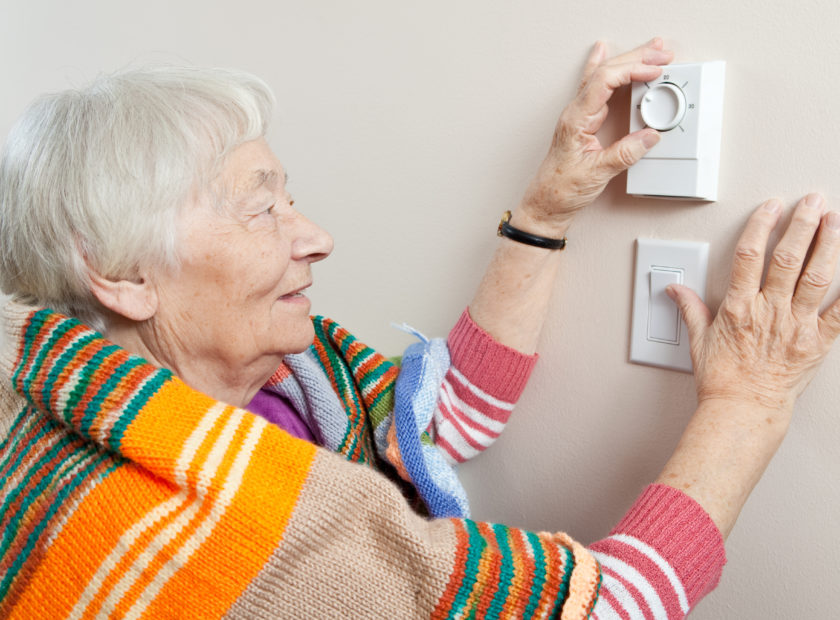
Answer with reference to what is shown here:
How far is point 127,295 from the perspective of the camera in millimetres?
826

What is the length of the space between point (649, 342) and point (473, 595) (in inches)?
14.4

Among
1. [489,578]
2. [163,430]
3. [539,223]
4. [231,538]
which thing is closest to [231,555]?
[231,538]

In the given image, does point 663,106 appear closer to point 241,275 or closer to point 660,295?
point 660,295

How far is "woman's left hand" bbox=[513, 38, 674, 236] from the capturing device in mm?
749

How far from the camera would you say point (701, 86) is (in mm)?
726

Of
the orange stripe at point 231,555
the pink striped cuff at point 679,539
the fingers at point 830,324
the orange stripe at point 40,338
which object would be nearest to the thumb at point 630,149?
the fingers at point 830,324

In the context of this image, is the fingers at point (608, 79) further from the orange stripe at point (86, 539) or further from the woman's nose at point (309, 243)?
the orange stripe at point (86, 539)

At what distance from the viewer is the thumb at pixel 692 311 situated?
774 millimetres

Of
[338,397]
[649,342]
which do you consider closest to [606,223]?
[649,342]

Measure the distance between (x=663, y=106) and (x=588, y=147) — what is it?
9 cm

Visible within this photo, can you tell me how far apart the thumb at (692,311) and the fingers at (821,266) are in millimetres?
104

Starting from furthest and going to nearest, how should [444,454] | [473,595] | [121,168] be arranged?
[444,454]
[121,168]
[473,595]

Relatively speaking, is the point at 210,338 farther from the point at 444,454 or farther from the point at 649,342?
the point at 649,342

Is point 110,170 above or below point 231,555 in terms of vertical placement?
above
